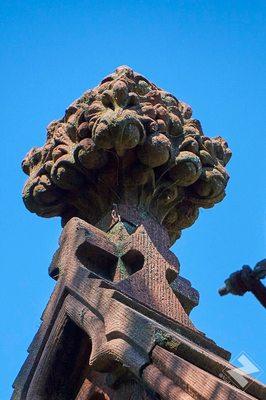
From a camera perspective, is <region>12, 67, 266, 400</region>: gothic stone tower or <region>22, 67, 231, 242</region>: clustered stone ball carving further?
<region>22, 67, 231, 242</region>: clustered stone ball carving

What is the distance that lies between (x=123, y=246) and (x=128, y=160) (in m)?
1.10

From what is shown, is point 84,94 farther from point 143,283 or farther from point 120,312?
point 120,312

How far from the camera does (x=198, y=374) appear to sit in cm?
332

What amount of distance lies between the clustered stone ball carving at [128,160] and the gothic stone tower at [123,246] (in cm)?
1

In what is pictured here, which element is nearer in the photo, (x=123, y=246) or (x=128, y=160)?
(x=123, y=246)

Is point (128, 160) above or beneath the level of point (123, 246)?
above

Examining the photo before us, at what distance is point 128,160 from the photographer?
698cm

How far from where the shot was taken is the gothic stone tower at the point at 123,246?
13.0 ft

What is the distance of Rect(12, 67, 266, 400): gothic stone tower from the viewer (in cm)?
397

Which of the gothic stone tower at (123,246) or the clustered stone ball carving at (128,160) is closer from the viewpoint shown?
the gothic stone tower at (123,246)

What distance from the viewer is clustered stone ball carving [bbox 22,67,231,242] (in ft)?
22.5

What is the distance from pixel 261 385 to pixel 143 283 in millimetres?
2149

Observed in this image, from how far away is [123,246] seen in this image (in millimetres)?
6148

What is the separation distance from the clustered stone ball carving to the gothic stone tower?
1 centimetres
